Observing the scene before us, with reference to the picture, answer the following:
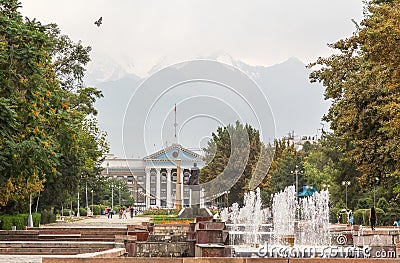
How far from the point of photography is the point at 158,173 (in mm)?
142500

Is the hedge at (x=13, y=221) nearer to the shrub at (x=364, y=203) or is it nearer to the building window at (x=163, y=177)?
the shrub at (x=364, y=203)

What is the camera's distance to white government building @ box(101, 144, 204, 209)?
126 meters

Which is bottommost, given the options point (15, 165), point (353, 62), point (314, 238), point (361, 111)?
point (314, 238)

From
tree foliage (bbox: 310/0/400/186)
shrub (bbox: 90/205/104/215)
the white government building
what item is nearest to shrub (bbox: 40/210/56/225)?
tree foliage (bbox: 310/0/400/186)

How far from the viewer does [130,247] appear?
23125 millimetres

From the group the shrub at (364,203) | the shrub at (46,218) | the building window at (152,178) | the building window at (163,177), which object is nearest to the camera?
the shrub at (46,218)

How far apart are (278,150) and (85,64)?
51166 millimetres

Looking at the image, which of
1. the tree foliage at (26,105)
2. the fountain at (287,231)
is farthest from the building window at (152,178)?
the tree foliage at (26,105)

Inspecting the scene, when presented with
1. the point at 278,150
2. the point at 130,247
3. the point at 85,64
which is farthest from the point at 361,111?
the point at 278,150

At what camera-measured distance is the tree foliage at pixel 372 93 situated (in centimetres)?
2364

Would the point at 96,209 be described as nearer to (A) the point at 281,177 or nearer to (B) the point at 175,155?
(B) the point at 175,155

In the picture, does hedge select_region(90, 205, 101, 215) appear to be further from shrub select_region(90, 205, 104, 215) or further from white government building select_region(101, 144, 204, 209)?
white government building select_region(101, 144, 204, 209)

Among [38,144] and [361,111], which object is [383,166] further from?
[38,144]

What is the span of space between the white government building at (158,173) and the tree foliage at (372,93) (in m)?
73.4
